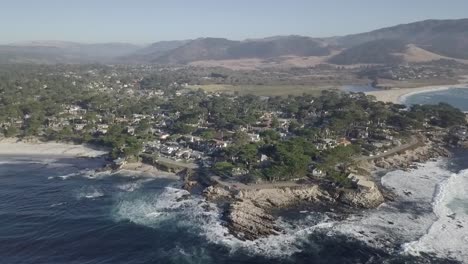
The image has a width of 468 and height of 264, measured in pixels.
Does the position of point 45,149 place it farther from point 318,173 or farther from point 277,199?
point 318,173

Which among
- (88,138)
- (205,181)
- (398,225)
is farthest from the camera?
(88,138)

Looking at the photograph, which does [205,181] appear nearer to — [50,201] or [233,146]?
[233,146]

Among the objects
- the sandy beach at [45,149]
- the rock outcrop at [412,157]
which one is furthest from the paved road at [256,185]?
the sandy beach at [45,149]

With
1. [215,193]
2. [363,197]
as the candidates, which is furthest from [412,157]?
[215,193]

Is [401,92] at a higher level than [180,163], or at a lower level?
higher

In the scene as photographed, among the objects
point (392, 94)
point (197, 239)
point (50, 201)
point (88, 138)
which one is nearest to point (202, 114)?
point (88, 138)

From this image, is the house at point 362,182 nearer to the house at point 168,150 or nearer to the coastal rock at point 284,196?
the coastal rock at point 284,196

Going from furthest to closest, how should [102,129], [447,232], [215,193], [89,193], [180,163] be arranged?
[102,129], [180,163], [89,193], [215,193], [447,232]
